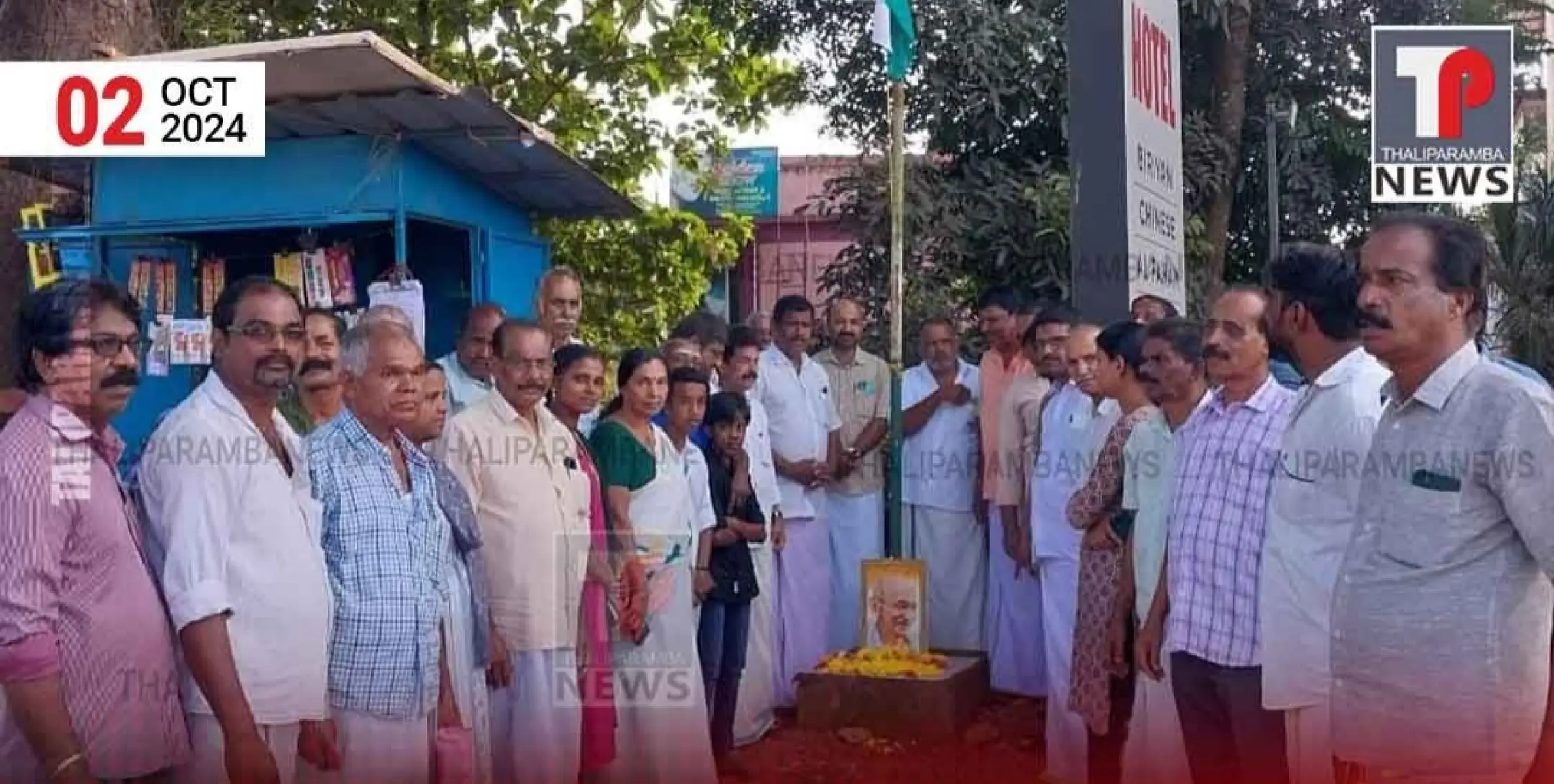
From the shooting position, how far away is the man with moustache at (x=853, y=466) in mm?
7109

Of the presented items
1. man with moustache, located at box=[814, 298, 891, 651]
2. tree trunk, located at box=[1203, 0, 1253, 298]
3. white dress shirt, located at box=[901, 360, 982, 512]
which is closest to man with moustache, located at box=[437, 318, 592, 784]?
man with moustache, located at box=[814, 298, 891, 651]

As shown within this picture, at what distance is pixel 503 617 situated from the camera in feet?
14.9

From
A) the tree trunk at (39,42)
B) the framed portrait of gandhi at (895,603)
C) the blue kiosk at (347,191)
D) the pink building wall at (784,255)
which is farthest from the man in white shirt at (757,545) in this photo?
the pink building wall at (784,255)

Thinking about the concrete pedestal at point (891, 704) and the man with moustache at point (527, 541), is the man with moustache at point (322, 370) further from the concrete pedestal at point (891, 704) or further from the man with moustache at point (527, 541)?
the concrete pedestal at point (891, 704)

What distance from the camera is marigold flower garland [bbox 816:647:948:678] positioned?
6.27m

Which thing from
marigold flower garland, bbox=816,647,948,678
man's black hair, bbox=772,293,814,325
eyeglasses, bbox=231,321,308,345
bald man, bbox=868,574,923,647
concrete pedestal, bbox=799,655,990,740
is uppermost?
man's black hair, bbox=772,293,814,325

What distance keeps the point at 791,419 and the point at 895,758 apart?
1633mm

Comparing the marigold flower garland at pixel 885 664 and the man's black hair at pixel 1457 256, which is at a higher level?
the man's black hair at pixel 1457 256

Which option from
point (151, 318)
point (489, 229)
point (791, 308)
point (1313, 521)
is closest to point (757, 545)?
point (791, 308)

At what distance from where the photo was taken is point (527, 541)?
453 cm

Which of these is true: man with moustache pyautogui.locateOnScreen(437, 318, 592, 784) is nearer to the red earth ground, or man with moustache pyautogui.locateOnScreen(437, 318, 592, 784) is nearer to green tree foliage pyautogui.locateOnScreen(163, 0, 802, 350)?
the red earth ground

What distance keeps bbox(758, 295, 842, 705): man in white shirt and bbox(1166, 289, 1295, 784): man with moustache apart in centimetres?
293

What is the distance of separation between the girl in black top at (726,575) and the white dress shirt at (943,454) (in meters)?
1.52

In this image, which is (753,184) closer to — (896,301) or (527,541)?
(896,301)
